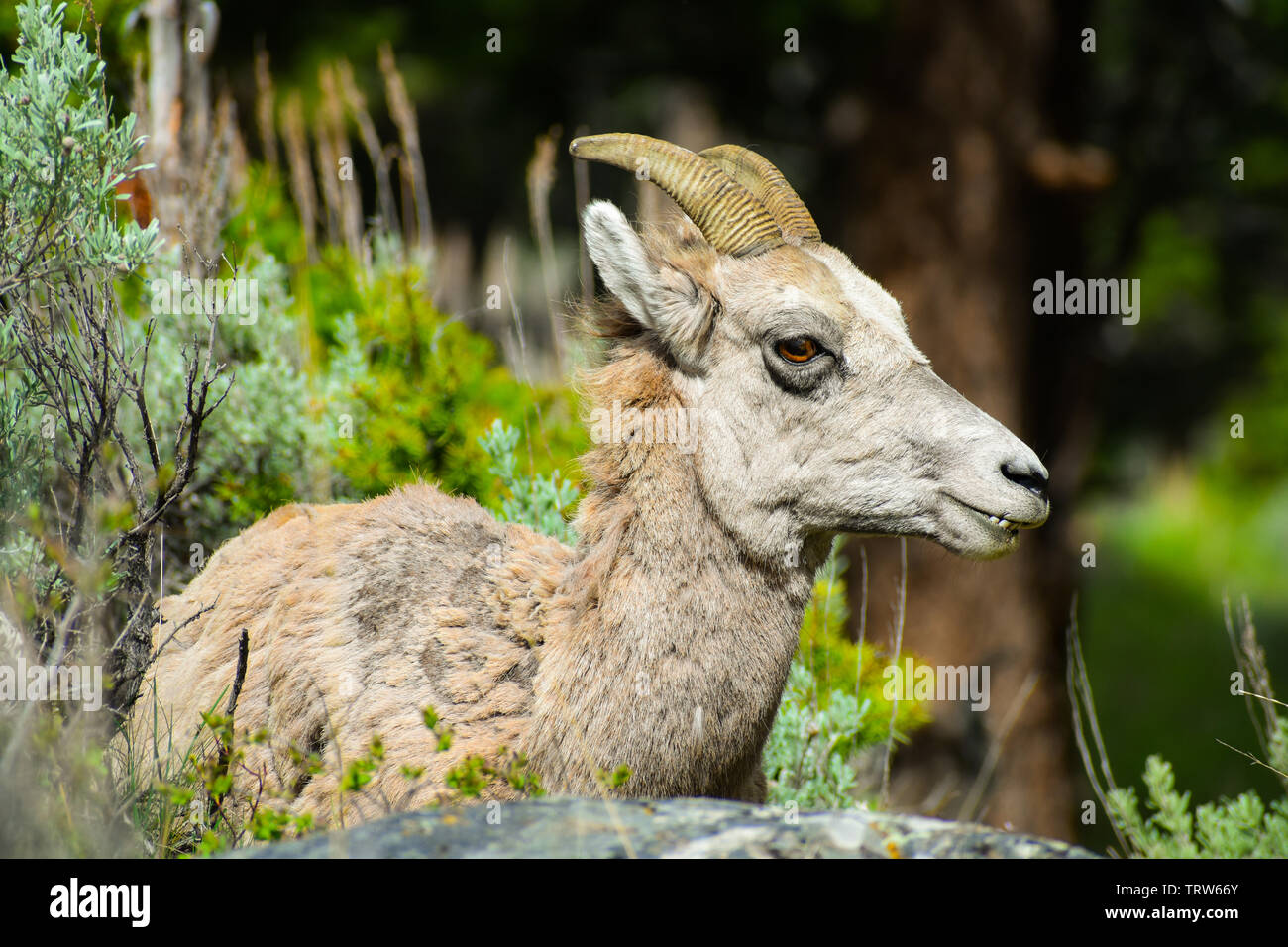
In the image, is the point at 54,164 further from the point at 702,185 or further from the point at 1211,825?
the point at 1211,825

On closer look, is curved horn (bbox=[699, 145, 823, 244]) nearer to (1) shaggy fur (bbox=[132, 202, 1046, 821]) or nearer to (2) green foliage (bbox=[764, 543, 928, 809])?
(1) shaggy fur (bbox=[132, 202, 1046, 821])

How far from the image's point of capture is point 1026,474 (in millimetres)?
4082

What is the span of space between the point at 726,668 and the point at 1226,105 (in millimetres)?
10302

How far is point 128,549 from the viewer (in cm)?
416

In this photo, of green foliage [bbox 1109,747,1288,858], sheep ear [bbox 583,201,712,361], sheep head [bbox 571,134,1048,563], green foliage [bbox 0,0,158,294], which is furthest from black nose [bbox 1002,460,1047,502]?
green foliage [bbox 0,0,158,294]

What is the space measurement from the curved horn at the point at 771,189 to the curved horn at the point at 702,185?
0.21 meters

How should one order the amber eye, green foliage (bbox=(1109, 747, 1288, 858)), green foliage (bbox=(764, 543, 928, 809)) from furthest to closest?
1. green foliage (bbox=(764, 543, 928, 809))
2. green foliage (bbox=(1109, 747, 1288, 858))
3. the amber eye

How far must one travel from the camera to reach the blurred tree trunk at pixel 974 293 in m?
9.87

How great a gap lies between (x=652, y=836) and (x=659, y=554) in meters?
1.31

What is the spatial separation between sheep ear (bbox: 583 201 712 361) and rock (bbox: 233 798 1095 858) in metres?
1.87

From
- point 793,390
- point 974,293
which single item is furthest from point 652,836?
point 974,293

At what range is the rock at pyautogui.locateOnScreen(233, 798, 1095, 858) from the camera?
2963 mm
